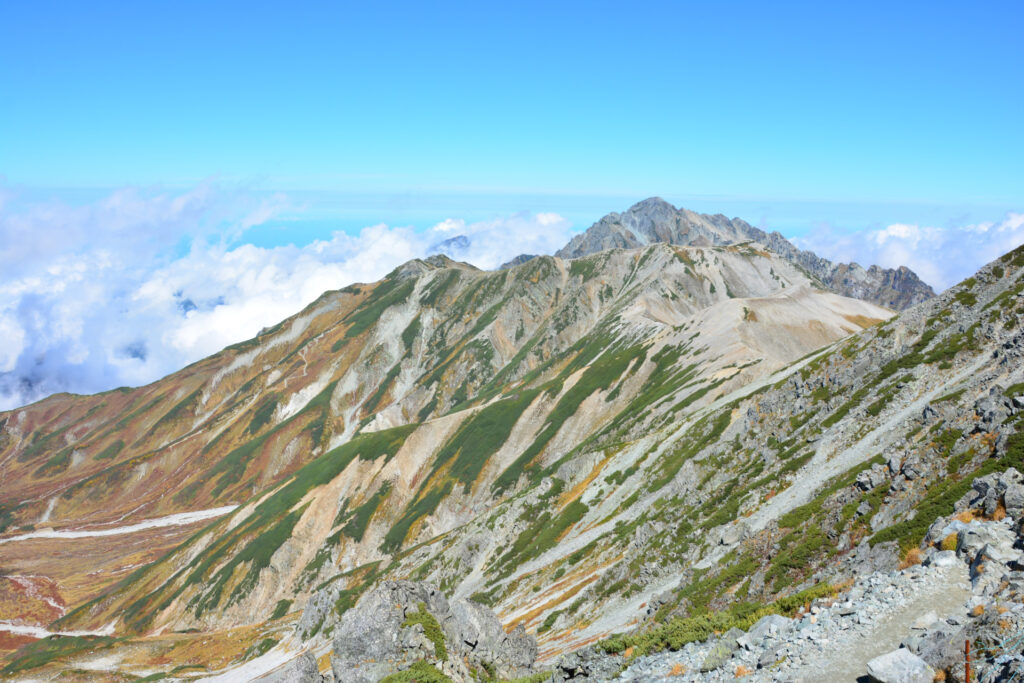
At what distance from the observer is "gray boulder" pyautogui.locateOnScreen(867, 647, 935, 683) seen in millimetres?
14953

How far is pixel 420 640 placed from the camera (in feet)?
113

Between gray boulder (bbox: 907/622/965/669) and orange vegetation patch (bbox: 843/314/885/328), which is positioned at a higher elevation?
gray boulder (bbox: 907/622/965/669)

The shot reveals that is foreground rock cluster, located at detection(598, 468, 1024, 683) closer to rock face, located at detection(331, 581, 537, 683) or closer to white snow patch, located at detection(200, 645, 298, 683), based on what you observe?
rock face, located at detection(331, 581, 537, 683)

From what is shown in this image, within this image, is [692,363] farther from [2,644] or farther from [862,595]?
[2,644]

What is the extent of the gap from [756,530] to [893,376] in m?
19.5

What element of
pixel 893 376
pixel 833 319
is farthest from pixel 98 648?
pixel 833 319

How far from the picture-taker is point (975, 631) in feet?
50.3

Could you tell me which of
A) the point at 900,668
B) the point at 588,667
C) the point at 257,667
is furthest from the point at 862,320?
the point at 900,668

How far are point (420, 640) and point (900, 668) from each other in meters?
25.9

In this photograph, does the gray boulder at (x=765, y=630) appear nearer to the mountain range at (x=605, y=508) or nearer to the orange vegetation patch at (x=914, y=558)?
the mountain range at (x=605, y=508)

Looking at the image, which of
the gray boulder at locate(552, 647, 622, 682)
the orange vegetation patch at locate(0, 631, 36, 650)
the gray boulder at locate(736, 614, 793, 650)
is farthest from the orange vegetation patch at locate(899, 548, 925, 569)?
the orange vegetation patch at locate(0, 631, 36, 650)

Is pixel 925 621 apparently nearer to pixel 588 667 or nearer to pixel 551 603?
pixel 588 667

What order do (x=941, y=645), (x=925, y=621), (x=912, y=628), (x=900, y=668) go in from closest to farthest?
(x=900, y=668), (x=941, y=645), (x=925, y=621), (x=912, y=628)

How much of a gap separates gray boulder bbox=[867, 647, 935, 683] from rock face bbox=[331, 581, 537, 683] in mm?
22433
